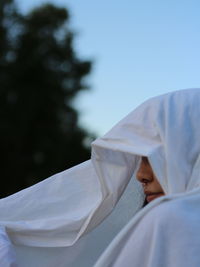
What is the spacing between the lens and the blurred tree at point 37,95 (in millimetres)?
26594

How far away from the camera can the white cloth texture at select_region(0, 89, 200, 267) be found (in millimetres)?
1688

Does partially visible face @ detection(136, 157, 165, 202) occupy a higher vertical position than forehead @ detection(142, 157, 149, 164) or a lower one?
lower

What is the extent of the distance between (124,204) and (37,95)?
82.0 ft

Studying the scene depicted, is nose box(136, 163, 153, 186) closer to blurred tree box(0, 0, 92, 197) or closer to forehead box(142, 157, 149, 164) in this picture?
forehead box(142, 157, 149, 164)

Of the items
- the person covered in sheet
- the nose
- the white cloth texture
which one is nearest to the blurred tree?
the white cloth texture

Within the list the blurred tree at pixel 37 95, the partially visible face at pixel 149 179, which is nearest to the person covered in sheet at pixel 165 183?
the partially visible face at pixel 149 179

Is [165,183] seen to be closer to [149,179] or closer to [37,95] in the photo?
[149,179]

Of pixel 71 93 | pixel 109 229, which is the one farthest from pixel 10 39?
pixel 109 229

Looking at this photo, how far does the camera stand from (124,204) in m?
2.93

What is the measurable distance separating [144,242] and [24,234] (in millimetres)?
1149

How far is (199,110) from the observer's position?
2018mm

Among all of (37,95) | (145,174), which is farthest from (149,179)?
(37,95)

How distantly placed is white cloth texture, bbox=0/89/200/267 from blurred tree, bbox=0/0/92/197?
2319cm

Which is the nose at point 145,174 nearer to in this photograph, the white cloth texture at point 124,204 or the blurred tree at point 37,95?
the white cloth texture at point 124,204
